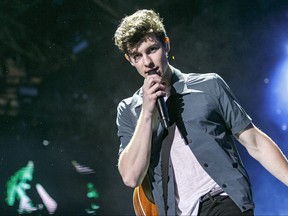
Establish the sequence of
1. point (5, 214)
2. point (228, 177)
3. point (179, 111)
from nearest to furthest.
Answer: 1. point (228, 177)
2. point (179, 111)
3. point (5, 214)

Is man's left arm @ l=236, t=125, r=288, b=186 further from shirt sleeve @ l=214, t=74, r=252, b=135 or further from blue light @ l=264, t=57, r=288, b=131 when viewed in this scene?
blue light @ l=264, t=57, r=288, b=131

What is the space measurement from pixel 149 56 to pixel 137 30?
0.17 meters

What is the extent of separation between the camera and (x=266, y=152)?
6.22 ft

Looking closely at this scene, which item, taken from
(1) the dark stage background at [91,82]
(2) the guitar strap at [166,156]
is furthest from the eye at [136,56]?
(1) the dark stage background at [91,82]

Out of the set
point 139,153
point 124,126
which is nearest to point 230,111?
point 139,153

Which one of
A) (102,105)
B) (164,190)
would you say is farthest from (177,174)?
(102,105)

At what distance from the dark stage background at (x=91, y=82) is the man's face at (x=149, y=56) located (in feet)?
11.6

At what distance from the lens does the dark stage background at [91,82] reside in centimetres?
563

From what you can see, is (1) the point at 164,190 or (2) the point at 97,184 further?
(2) the point at 97,184

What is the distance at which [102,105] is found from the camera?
19.2 feet

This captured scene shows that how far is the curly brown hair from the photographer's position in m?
2.12

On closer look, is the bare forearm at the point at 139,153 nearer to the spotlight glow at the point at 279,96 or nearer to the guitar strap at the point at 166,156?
the guitar strap at the point at 166,156

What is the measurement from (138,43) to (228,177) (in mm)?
800

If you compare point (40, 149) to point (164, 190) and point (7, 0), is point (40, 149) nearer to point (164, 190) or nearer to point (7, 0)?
point (7, 0)
